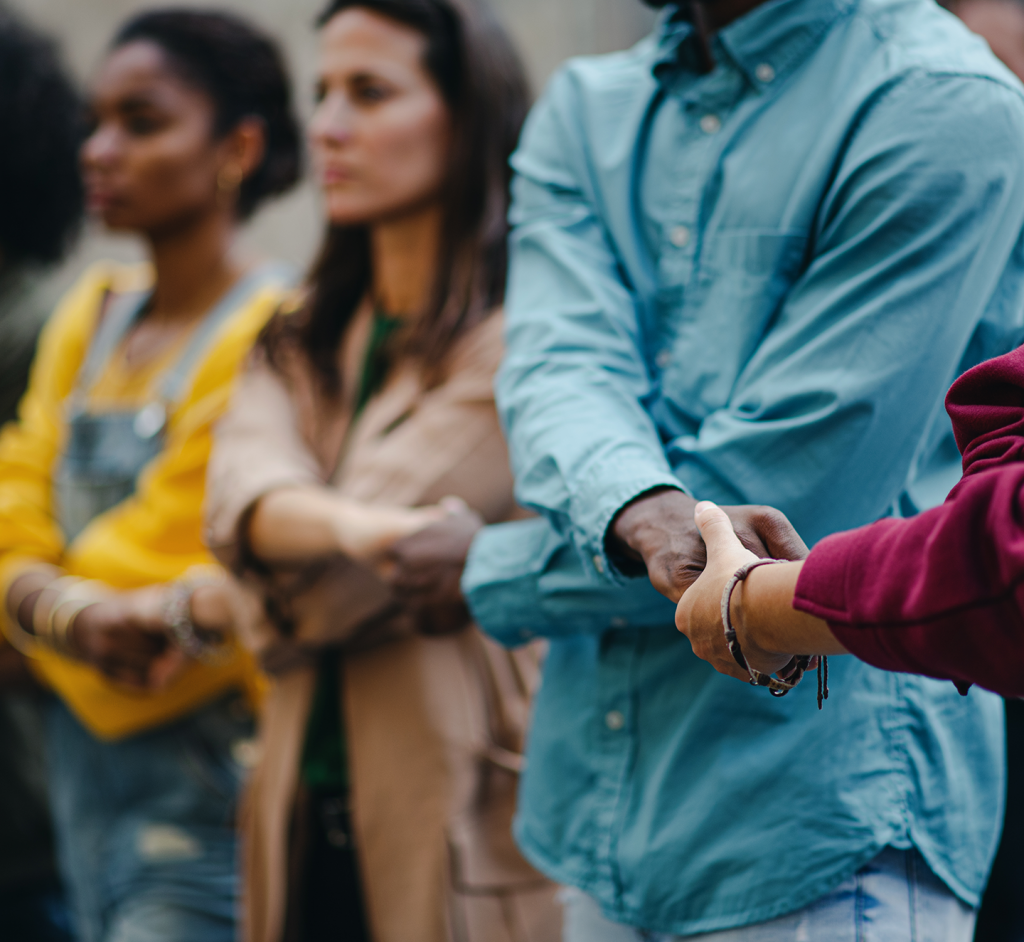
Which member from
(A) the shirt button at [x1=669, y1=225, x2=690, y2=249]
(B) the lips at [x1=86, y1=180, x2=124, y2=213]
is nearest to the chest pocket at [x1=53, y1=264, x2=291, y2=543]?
(B) the lips at [x1=86, y1=180, x2=124, y2=213]

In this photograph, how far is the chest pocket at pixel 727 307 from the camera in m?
1.38

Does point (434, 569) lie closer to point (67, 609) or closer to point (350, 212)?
point (350, 212)

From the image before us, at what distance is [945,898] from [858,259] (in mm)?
685

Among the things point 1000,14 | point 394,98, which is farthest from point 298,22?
point 1000,14

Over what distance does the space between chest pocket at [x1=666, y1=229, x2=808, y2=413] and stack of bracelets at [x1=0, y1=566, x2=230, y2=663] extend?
1.33 meters

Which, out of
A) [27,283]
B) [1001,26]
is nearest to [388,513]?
[1001,26]

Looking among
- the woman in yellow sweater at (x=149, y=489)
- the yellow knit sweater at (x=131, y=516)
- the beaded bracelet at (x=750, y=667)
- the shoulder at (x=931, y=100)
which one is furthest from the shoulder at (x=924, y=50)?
the woman in yellow sweater at (x=149, y=489)

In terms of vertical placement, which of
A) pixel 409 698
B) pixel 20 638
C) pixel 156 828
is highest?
pixel 409 698

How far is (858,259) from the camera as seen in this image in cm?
129

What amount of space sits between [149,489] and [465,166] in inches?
37.4

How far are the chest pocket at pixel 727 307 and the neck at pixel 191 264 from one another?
5.74 ft

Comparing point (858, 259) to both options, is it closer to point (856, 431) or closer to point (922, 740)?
point (856, 431)

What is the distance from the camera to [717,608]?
1.04 m

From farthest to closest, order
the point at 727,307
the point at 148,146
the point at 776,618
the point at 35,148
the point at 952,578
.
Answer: the point at 35,148 < the point at 148,146 < the point at 727,307 < the point at 776,618 < the point at 952,578
